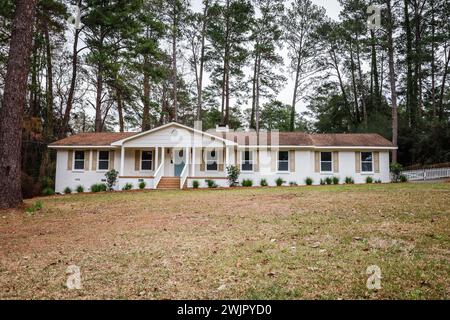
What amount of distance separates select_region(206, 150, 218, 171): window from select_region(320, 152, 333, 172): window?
7403 mm

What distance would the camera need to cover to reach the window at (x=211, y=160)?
61.8 feet

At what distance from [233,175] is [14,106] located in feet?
39.3

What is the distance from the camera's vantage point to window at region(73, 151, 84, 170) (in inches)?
739

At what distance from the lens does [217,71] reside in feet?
81.3

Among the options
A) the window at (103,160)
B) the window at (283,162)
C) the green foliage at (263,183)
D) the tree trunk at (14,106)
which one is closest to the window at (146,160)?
the window at (103,160)

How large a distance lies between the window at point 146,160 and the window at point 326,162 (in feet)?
39.4

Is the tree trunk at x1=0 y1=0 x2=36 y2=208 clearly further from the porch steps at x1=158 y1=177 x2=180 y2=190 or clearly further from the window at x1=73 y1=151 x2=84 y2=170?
the window at x1=73 y1=151 x2=84 y2=170

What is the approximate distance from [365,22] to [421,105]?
34.1 feet

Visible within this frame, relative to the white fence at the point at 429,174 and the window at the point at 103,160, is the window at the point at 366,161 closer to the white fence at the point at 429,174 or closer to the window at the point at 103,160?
the white fence at the point at 429,174

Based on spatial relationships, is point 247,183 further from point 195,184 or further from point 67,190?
point 67,190

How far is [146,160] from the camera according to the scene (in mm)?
19203

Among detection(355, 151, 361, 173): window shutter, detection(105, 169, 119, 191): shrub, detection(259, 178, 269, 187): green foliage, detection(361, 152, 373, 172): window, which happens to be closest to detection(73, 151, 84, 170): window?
detection(105, 169, 119, 191): shrub
